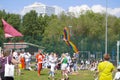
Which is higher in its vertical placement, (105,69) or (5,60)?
(5,60)

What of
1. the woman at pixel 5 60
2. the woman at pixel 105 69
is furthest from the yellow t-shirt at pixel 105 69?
the woman at pixel 5 60

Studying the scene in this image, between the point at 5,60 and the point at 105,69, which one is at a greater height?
the point at 5,60

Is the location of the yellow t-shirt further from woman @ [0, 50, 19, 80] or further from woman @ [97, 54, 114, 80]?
woman @ [0, 50, 19, 80]

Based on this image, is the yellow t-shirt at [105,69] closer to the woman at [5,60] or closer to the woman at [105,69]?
the woman at [105,69]

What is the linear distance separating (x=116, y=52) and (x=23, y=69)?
50.3 ft

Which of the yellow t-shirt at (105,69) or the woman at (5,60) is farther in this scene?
the yellow t-shirt at (105,69)

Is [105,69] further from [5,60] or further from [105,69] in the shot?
[5,60]

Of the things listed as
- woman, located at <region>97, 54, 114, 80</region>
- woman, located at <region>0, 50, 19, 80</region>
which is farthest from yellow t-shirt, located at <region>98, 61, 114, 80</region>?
woman, located at <region>0, 50, 19, 80</region>

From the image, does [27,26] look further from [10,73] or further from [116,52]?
[10,73]

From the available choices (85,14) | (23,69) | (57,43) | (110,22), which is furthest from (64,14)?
(23,69)

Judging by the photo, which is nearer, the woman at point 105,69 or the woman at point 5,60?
the woman at point 5,60

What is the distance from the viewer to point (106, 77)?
520 inches

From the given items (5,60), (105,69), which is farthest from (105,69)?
(5,60)

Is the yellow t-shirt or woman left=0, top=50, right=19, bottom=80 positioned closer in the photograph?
woman left=0, top=50, right=19, bottom=80
